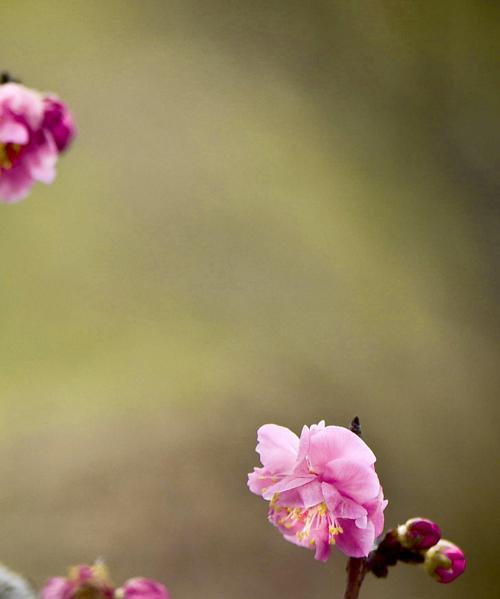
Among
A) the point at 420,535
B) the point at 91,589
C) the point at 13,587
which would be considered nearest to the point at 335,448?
the point at 420,535

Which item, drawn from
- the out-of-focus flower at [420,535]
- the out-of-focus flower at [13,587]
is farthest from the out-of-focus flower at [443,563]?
the out-of-focus flower at [13,587]

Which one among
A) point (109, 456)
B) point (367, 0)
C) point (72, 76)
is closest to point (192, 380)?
point (109, 456)

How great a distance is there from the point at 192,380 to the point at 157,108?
2.04 feet

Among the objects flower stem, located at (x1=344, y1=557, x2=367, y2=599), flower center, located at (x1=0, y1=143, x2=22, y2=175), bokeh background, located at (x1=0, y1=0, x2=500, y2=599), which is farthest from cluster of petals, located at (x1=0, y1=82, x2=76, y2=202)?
bokeh background, located at (x1=0, y1=0, x2=500, y2=599)

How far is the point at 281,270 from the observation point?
6.08ft

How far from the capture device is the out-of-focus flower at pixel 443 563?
724 millimetres

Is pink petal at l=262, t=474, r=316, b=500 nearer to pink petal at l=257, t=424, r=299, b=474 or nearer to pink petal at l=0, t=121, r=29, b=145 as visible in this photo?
pink petal at l=257, t=424, r=299, b=474

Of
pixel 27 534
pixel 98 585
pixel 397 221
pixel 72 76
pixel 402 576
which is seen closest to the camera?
pixel 98 585

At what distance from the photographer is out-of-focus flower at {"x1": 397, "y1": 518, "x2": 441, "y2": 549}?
71 cm

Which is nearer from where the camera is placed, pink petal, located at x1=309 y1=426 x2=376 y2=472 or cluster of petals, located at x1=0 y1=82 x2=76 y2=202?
pink petal, located at x1=309 y1=426 x2=376 y2=472

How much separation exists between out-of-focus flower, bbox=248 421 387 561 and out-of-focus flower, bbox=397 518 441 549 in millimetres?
58

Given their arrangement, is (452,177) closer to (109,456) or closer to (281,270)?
(281,270)

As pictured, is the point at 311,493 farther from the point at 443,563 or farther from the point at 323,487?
the point at 443,563

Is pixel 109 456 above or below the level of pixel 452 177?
below
